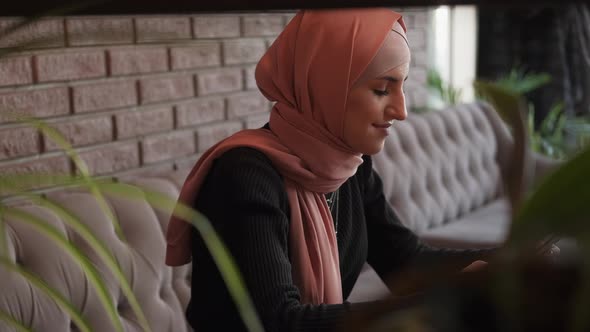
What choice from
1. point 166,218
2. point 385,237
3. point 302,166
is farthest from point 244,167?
point 166,218

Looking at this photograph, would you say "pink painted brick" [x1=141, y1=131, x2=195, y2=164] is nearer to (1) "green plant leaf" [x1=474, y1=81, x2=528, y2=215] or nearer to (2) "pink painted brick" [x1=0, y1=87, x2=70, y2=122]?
(2) "pink painted brick" [x1=0, y1=87, x2=70, y2=122]

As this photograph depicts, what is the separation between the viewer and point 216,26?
9.24 ft

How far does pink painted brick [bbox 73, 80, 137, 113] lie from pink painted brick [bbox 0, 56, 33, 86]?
0.54ft

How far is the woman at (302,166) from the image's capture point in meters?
1.45

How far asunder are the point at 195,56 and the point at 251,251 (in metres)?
1.44

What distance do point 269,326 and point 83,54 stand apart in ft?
4.07

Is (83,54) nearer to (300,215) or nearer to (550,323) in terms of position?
(300,215)

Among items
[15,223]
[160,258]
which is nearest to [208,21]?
[160,258]

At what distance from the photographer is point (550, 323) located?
0.98ft

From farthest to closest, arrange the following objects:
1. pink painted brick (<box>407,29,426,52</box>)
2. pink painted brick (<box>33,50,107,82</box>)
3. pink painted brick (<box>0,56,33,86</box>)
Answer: pink painted brick (<box>407,29,426,52</box>)
pink painted brick (<box>33,50,107,82</box>)
pink painted brick (<box>0,56,33,86</box>)

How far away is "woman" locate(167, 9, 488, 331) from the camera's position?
1.45 metres

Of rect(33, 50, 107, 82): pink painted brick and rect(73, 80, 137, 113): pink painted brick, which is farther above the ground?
rect(33, 50, 107, 82): pink painted brick

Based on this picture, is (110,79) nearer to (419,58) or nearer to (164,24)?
(164,24)

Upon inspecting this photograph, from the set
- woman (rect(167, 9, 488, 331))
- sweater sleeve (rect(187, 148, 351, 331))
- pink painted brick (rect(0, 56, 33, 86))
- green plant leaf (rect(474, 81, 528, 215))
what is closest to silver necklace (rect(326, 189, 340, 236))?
woman (rect(167, 9, 488, 331))
